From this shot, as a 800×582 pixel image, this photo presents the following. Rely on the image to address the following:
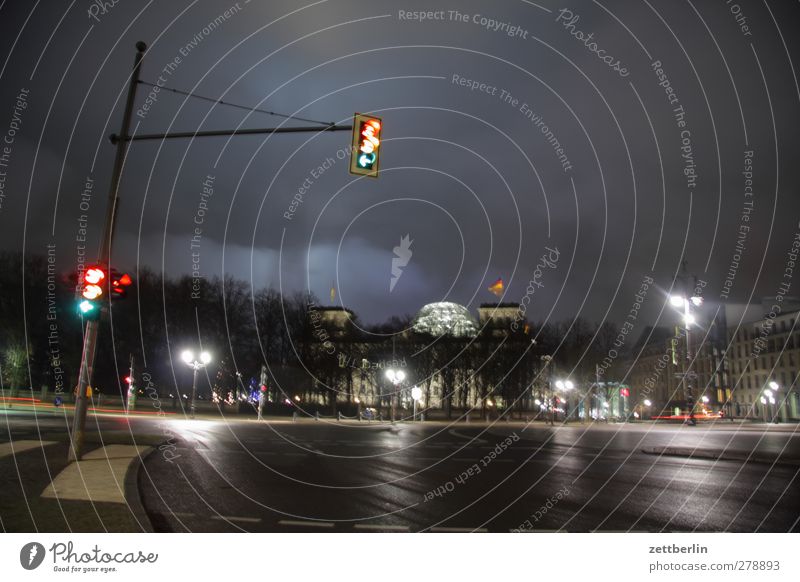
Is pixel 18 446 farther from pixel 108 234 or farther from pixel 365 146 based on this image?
pixel 365 146

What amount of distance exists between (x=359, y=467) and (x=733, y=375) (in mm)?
110893

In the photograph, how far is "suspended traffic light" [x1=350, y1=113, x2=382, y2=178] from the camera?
418 inches

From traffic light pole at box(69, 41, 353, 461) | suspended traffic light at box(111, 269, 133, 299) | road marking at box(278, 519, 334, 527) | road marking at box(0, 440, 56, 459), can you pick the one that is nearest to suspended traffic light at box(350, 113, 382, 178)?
traffic light pole at box(69, 41, 353, 461)

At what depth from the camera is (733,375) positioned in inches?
4126

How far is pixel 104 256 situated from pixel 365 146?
6633 mm

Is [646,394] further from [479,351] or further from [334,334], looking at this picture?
[334,334]

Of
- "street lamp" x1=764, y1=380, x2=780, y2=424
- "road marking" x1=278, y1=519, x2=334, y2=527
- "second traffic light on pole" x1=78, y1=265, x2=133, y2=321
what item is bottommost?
"street lamp" x1=764, y1=380, x2=780, y2=424

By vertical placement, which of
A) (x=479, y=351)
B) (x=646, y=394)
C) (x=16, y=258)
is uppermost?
(x=16, y=258)

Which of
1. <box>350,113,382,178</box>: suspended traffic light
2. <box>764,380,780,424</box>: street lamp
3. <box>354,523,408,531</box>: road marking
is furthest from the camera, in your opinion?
<box>764,380,780,424</box>: street lamp

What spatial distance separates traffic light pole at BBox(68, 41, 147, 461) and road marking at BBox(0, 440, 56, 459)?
1.52 m

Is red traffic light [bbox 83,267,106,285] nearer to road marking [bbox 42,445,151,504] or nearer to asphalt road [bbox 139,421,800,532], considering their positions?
road marking [bbox 42,445,151,504]

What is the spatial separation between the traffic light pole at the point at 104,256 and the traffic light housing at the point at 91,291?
1.15 ft
